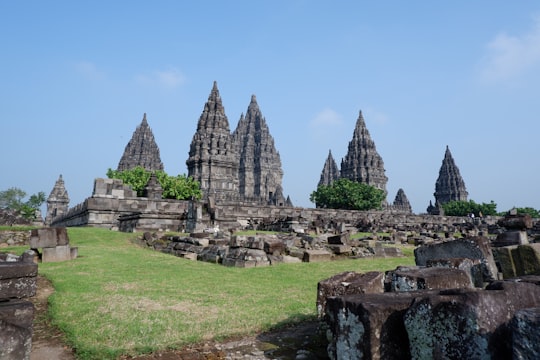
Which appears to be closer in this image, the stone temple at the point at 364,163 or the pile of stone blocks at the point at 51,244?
the pile of stone blocks at the point at 51,244

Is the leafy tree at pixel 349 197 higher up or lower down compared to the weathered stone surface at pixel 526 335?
higher up

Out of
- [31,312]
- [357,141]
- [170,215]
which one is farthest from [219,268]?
[357,141]

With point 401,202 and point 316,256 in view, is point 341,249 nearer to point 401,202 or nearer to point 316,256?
point 316,256

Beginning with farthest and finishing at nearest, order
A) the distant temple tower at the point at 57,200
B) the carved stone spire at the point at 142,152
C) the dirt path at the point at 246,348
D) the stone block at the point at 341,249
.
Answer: the carved stone spire at the point at 142,152
the distant temple tower at the point at 57,200
the stone block at the point at 341,249
the dirt path at the point at 246,348

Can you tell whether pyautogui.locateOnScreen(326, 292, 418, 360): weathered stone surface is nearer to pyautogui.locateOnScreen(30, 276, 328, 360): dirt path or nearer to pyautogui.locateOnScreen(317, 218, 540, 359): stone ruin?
pyautogui.locateOnScreen(317, 218, 540, 359): stone ruin

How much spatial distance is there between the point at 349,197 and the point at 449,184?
145 ft

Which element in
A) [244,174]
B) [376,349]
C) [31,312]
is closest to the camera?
[376,349]

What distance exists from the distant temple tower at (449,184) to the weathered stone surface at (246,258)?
8576 cm

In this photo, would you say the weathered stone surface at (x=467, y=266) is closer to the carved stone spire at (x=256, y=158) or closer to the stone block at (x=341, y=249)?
the stone block at (x=341, y=249)

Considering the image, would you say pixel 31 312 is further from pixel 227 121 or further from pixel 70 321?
pixel 227 121

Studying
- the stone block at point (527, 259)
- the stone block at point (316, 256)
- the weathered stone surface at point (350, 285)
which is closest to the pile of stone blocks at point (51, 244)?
the stone block at point (316, 256)

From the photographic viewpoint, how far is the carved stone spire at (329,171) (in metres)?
106

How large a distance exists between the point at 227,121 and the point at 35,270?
185ft

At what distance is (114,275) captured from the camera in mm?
7574
